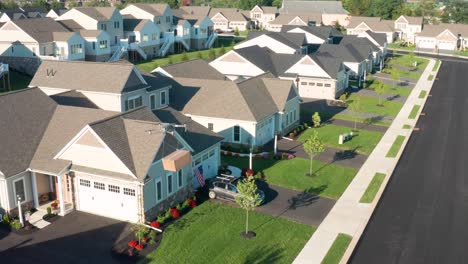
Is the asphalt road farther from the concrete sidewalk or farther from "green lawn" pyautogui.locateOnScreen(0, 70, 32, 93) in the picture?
"green lawn" pyautogui.locateOnScreen(0, 70, 32, 93)

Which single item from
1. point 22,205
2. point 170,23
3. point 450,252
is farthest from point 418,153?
point 170,23

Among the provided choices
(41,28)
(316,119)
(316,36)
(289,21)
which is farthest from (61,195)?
(289,21)

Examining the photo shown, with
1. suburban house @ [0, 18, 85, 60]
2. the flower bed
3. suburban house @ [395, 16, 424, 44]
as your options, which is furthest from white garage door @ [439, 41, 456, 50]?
the flower bed

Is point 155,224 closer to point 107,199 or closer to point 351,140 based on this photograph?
point 107,199

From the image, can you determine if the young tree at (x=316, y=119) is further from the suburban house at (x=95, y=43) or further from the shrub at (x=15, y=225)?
the suburban house at (x=95, y=43)

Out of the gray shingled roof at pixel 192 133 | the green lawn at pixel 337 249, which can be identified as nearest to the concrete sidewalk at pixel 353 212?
the green lawn at pixel 337 249

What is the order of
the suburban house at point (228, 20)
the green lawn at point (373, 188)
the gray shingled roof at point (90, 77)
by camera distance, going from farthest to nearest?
the suburban house at point (228, 20) < the gray shingled roof at point (90, 77) < the green lawn at point (373, 188)

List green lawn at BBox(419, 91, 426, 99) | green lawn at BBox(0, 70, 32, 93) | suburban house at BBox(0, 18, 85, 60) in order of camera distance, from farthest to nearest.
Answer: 1. green lawn at BBox(419, 91, 426, 99)
2. suburban house at BBox(0, 18, 85, 60)
3. green lawn at BBox(0, 70, 32, 93)
